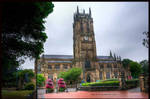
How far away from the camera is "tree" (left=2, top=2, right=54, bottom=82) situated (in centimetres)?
1093

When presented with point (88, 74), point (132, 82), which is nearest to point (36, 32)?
point (132, 82)

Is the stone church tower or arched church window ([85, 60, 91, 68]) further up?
the stone church tower

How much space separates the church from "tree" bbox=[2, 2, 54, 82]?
1541 inches

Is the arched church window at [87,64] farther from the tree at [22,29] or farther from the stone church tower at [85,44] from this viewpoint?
the tree at [22,29]

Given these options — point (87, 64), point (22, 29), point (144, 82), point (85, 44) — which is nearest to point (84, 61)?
point (87, 64)

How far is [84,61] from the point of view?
56094 millimetres

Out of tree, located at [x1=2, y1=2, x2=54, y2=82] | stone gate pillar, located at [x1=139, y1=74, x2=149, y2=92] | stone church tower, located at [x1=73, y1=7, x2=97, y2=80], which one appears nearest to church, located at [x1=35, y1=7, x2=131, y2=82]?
stone church tower, located at [x1=73, y1=7, x2=97, y2=80]

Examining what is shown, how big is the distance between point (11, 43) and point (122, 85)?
1649 centimetres

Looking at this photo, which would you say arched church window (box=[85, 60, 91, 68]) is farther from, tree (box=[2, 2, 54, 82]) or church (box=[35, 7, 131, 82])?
tree (box=[2, 2, 54, 82])

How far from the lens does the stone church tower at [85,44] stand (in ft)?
184

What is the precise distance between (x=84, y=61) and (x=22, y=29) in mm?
43579

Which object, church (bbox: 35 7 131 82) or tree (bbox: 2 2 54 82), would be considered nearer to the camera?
tree (bbox: 2 2 54 82)

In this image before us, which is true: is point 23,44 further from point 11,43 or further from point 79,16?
Result: point 79,16

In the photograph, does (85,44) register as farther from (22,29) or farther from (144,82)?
(22,29)
